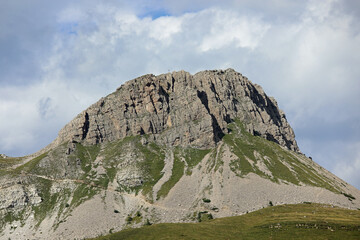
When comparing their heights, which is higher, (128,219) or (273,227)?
(128,219)

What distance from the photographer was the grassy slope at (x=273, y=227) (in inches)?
4875

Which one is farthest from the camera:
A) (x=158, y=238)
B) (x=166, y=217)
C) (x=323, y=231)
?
(x=166, y=217)

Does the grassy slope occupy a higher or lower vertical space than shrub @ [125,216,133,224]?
lower

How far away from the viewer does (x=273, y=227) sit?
5349 inches

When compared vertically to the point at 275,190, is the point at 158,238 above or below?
below

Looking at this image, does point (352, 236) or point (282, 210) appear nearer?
point (352, 236)

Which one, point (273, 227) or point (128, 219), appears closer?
point (273, 227)

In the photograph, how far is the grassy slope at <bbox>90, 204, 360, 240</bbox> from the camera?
4875 inches

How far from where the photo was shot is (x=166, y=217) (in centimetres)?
18588

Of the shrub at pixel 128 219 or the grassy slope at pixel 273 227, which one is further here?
the shrub at pixel 128 219

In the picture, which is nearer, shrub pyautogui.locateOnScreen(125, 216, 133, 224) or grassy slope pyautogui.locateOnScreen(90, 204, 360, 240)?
grassy slope pyautogui.locateOnScreen(90, 204, 360, 240)

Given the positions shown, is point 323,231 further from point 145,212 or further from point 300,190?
point 145,212

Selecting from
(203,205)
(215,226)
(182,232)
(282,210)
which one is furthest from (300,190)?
(182,232)

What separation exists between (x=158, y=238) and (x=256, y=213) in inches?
2332
